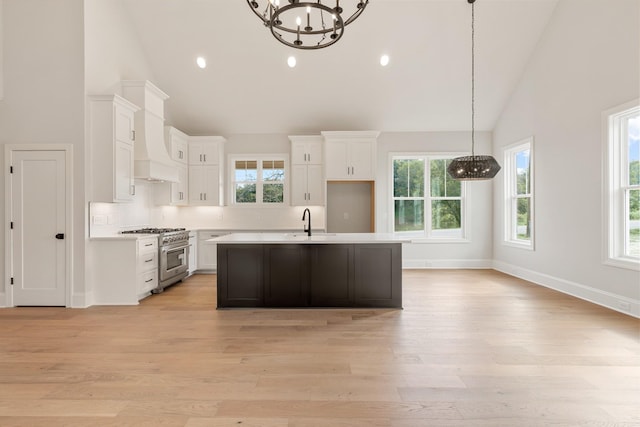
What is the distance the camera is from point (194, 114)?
7.17 meters

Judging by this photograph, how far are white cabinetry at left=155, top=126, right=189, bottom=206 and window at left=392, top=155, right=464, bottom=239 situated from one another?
4.36 m

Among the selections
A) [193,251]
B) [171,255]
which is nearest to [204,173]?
[193,251]

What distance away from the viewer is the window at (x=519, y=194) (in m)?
6.26

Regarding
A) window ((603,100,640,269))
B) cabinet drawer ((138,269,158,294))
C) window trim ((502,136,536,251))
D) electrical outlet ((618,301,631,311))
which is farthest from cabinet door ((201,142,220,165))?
electrical outlet ((618,301,631,311))

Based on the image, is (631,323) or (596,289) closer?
(631,323)

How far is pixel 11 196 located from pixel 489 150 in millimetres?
8231

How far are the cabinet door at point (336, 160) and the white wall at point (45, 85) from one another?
13.3 ft

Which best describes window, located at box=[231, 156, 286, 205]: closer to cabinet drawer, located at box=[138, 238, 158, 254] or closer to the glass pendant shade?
cabinet drawer, located at box=[138, 238, 158, 254]

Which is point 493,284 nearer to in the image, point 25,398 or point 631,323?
point 631,323

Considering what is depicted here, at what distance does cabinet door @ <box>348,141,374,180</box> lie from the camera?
6977 millimetres

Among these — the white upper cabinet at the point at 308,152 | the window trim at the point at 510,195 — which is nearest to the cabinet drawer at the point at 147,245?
the white upper cabinet at the point at 308,152

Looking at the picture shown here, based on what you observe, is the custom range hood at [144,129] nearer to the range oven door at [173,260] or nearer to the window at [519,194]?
the range oven door at [173,260]

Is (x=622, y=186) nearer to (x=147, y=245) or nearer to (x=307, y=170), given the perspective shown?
(x=307, y=170)

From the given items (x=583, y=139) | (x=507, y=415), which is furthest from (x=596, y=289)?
(x=507, y=415)
